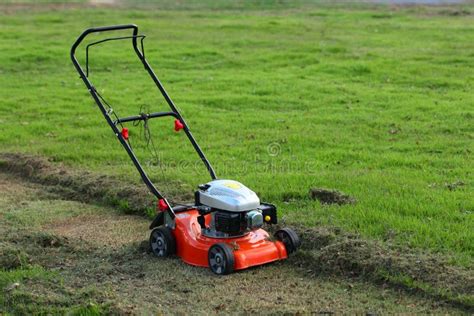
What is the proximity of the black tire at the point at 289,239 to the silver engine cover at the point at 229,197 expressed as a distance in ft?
1.55

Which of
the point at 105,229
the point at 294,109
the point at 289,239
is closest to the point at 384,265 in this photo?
the point at 289,239

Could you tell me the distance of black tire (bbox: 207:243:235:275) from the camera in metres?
7.62

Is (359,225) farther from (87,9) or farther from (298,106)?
(87,9)

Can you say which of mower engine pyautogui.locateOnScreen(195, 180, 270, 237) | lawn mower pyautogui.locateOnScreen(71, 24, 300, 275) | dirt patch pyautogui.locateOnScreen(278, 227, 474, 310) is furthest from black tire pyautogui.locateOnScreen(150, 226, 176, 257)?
dirt patch pyautogui.locateOnScreen(278, 227, 474, 310)

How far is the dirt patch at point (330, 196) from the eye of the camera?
937cm

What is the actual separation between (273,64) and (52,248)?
11991 mm

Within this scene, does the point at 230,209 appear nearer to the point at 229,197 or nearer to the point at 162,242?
the point at 229,197

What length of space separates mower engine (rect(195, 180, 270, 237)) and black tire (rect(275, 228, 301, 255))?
201 mm

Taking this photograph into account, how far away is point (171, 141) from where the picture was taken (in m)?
13.2

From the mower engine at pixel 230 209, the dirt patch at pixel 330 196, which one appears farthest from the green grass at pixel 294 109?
the mower engine at pixel 230 209

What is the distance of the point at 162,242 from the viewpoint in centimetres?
831

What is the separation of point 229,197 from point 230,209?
13cm

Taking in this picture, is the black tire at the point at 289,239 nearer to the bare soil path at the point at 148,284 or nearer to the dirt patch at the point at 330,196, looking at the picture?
the bare soil path at the point at 148,284

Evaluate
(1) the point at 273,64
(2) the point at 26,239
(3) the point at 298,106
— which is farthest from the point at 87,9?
(2) the point at 26,239
